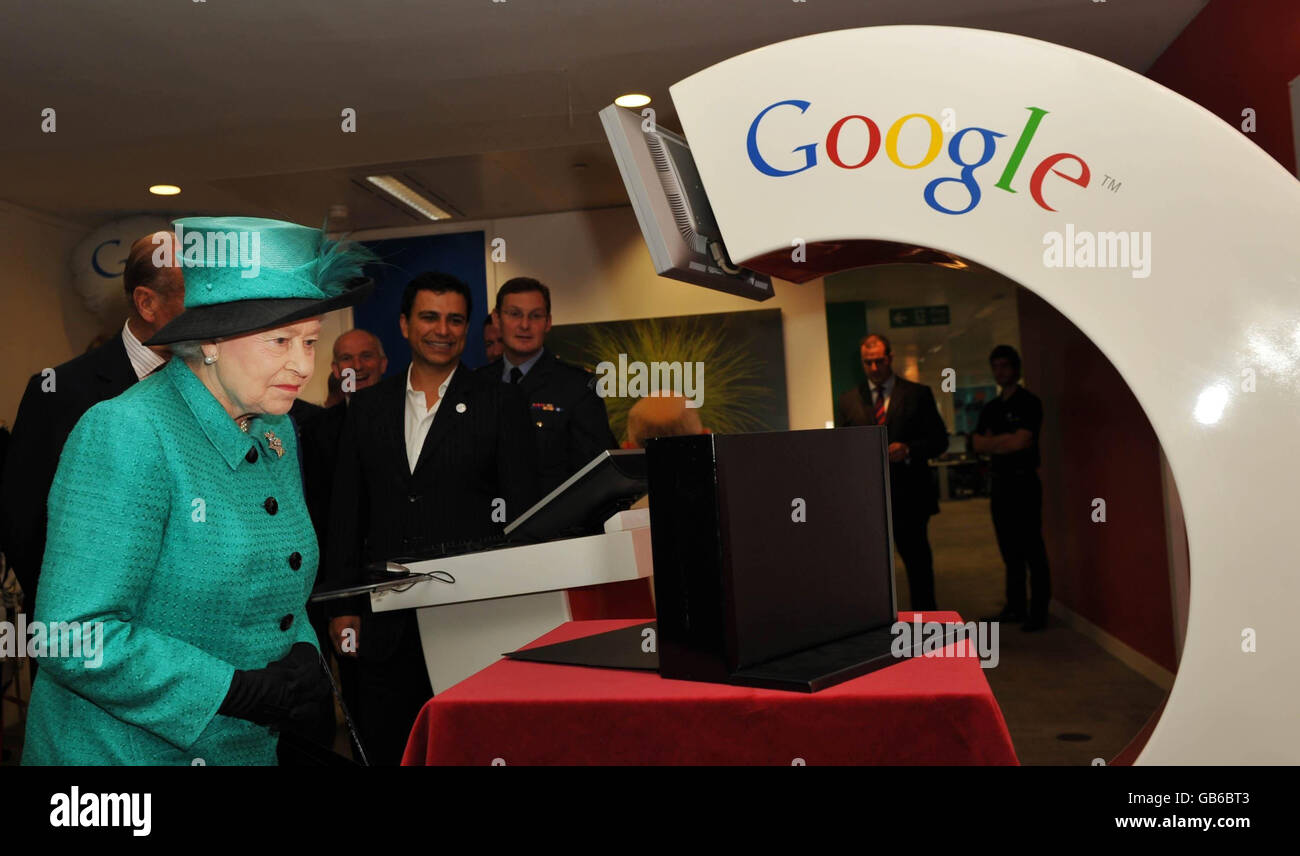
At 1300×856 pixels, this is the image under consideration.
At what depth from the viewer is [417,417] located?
2.76 metres

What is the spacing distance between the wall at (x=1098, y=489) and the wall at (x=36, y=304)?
535 centimetres

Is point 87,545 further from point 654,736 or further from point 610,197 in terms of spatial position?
point 610,197

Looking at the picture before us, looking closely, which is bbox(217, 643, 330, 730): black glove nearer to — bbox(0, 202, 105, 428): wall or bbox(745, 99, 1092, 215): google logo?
bbox(745, 99, 1092, 215): google logo

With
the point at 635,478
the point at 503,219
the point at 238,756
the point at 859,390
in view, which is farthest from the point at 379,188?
the point at 238,756

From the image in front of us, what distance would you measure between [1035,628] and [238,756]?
5604 millimetres

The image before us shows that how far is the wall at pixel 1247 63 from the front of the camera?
312cm

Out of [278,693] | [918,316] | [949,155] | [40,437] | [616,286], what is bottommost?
[278,693]

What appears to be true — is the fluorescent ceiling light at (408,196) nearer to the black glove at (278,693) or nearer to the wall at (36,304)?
the wall at (36,304)

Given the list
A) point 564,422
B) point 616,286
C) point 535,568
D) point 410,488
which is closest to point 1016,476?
point 616,286

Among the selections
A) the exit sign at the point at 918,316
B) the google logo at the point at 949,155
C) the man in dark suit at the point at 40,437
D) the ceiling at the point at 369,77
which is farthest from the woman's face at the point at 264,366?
the exit sign at the point at 918,316

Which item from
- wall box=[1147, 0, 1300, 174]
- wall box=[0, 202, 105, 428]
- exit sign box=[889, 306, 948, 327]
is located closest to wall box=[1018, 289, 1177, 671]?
wall box=[1147, 0, 1300, 174]

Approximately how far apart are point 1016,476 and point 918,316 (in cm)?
499

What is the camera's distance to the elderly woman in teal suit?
1.21 metres

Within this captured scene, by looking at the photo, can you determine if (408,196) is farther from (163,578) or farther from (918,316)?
(918,316)
